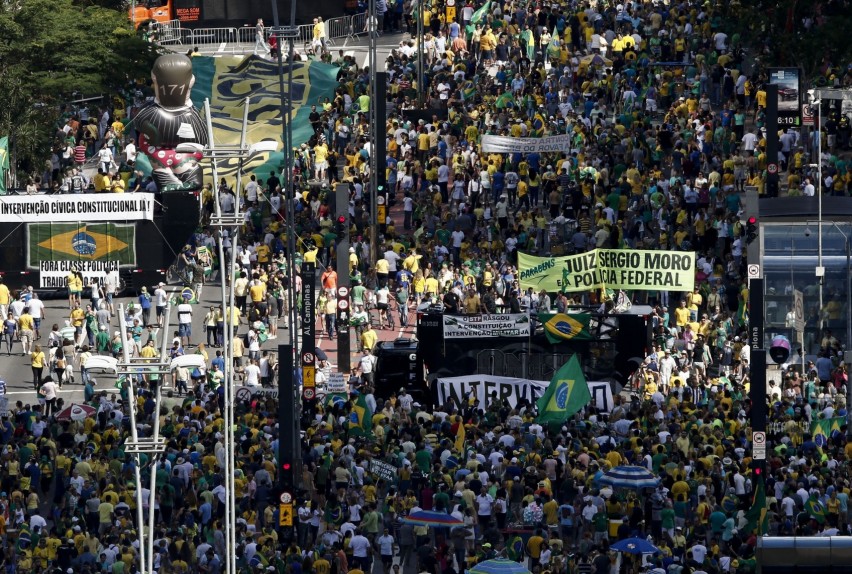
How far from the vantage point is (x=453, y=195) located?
61781 millimetres

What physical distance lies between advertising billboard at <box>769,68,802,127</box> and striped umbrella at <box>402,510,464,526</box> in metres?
21.1

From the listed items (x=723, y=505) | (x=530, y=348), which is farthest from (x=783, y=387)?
(x=723, y=505)

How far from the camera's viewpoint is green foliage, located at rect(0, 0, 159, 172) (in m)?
68.4

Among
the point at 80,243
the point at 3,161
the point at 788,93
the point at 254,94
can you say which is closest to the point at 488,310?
the point at 788,93

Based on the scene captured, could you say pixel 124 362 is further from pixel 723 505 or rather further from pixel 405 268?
pixel 405 268

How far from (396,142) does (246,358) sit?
Answer: 11975 mm

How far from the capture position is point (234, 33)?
8075 centimetres

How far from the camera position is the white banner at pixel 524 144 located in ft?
200

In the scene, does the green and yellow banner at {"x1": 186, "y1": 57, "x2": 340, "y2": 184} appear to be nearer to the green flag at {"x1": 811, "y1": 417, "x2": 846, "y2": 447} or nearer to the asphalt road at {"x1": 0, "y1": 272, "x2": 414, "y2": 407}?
the asphalt road at {"x1": 0, "y1": 272, "x2": 414, "y2": 407}

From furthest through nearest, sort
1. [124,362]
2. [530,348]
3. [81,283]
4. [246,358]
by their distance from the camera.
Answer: [81,283]
[246,358]
[530,348]
[124,362]

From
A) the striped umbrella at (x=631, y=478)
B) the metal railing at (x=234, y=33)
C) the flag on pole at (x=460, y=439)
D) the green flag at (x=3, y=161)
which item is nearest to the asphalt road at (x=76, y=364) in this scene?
the green flag at (x=3, y=161)

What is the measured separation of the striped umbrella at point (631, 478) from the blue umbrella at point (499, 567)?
471cm

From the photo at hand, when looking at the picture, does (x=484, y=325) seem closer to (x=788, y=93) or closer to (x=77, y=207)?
(x=788, y=93)

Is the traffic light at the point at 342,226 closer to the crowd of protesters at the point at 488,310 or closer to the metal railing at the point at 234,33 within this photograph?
the crowd of protesters at the point at 488,310
